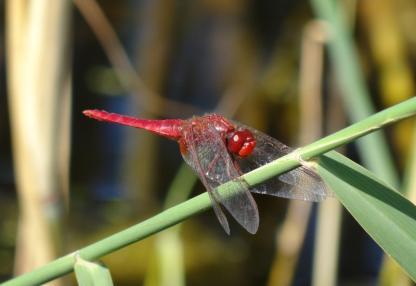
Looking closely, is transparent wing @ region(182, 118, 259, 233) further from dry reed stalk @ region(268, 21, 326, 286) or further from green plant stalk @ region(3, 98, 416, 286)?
dry reed stalk @ region(268, 21, 326, 286)

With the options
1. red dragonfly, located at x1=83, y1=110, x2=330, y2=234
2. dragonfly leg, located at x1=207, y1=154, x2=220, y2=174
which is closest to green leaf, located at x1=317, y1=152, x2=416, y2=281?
red dragonfly, located at x1=83, y1=110, x2=330, y2=234

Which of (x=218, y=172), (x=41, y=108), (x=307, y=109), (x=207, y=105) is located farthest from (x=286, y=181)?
(x=207, y=105)

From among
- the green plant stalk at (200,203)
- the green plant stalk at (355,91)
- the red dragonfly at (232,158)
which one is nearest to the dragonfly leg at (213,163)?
the red dragonfly at (232,158)

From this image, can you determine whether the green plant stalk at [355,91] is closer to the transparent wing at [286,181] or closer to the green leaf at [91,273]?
the transparent wing at [286,181]

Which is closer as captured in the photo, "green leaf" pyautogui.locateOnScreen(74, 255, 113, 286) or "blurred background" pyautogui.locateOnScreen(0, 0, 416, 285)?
"green leaf" pyautogui.locateOnScreen(74, 255, 113, 286)

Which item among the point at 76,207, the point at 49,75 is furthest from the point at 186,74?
the point at 49,75
